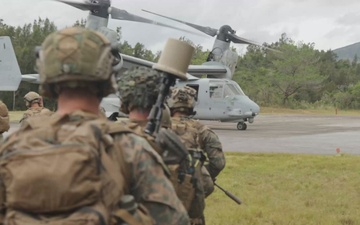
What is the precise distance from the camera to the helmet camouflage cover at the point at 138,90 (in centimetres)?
319

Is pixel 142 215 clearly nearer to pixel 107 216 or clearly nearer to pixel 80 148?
pixel 107 216

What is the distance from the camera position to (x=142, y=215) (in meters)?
2.06

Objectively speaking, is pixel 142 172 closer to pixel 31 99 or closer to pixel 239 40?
pixel 31 99

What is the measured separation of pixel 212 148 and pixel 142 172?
2840 mm

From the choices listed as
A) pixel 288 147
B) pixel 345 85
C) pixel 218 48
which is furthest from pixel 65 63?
pixel 345 85

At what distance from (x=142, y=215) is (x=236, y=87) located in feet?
70.7

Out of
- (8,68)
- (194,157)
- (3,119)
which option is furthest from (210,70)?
(194,157)

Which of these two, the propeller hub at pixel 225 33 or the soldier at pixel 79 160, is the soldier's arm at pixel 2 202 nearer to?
the soldier at pixel 79 160

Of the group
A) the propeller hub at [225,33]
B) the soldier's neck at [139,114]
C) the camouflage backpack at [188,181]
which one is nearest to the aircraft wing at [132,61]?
the propeller hub at [225,33]

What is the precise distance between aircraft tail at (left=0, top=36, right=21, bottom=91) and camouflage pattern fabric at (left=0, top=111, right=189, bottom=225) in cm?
1239

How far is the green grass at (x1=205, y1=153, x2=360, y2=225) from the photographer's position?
7715mm

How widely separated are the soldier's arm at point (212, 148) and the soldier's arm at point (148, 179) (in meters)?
2.67

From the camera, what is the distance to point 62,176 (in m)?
Answer: 1.82

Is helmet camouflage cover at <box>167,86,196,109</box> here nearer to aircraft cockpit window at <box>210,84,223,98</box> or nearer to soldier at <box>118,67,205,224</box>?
soldier at <box>118,67,205,224</box>
